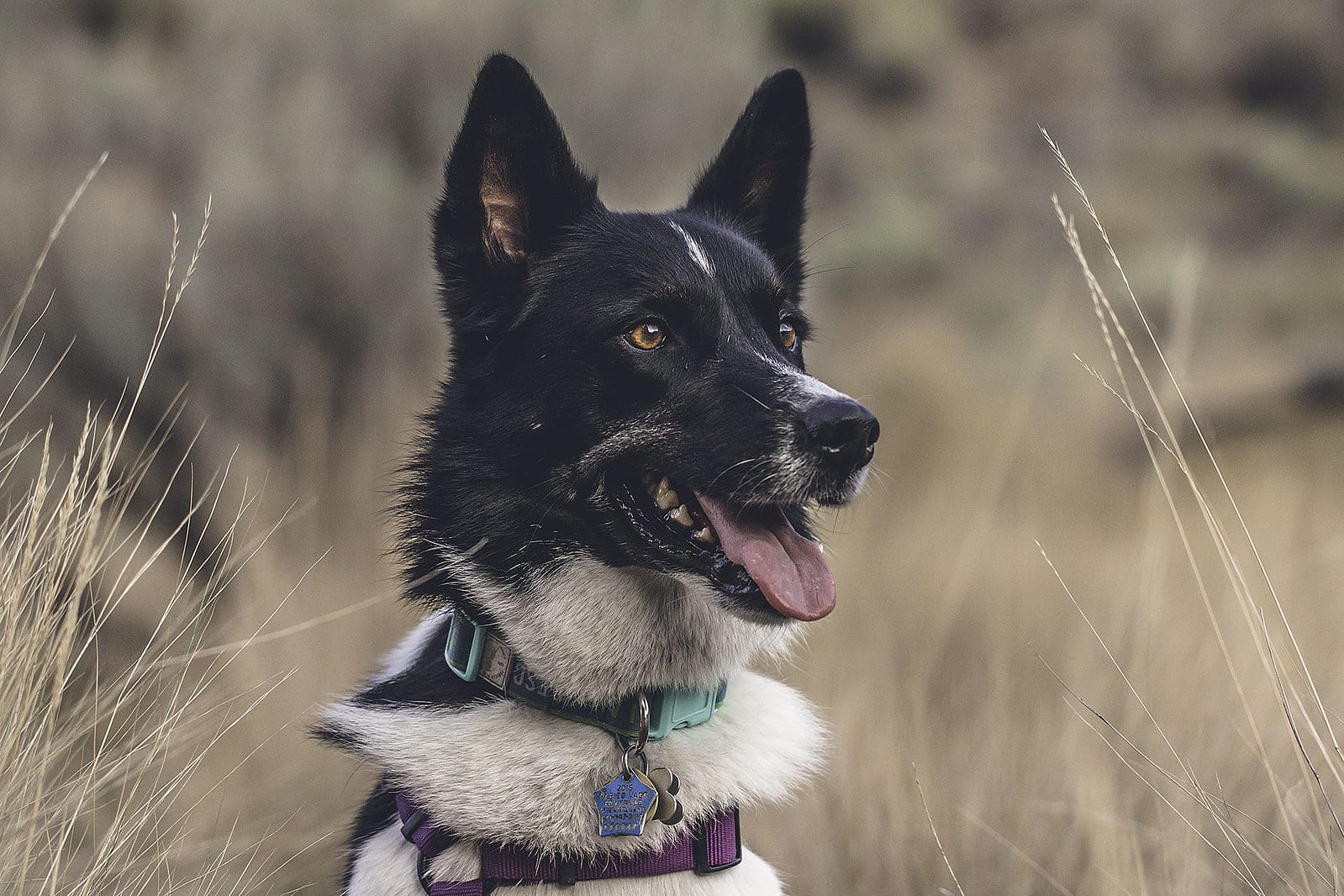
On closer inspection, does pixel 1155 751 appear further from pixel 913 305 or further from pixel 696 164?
pixel 913 305

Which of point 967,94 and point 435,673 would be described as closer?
point 435,673

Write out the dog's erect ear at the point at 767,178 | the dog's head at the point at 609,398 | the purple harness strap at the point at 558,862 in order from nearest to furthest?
the purple harness strap at the point at 558,862 → the dog's head at the point at 609,398 → the dog's erect ear at the point at 767,178

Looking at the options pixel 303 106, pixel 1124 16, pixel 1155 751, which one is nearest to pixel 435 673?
pixel 1155 751

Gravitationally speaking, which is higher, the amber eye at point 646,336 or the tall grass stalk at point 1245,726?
the amber eye at point 646,336

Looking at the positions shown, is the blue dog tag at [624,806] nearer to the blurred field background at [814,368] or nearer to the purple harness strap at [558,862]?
the purple harness strap at [558,862]

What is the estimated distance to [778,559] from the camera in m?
2.11

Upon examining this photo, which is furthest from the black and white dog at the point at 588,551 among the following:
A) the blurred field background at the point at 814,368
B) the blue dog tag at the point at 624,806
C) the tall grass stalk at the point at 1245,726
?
the tall grass stalk at the point at 1245,726

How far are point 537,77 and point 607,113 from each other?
485 millimetres

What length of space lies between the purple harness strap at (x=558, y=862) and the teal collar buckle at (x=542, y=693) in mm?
221

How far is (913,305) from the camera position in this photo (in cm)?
1509

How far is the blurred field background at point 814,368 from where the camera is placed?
335 centimetres

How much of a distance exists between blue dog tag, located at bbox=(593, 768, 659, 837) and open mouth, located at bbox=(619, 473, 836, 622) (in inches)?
15.9

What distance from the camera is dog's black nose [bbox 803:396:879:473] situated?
6.77 feet

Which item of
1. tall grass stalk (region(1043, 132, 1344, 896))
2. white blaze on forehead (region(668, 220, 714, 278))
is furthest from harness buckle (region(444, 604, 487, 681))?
tall grass stalk (region(1043, 132, 1344, 896))
